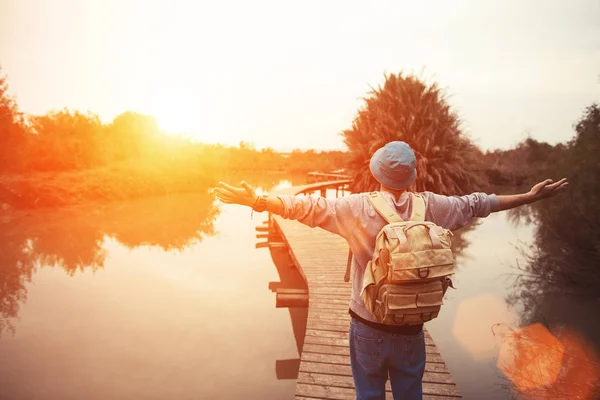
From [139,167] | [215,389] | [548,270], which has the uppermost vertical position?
[139,167]

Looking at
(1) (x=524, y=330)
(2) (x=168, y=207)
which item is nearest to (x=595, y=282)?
(1) (x=524, y=330)

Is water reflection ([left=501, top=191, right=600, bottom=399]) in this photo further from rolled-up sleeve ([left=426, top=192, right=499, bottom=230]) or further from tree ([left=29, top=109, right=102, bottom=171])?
tree ([left=29, top=109, right=102, bottom=171])

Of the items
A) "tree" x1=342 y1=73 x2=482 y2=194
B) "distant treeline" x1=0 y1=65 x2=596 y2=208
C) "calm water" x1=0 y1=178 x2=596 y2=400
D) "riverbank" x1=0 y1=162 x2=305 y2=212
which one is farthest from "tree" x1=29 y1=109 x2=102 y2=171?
"tree" x1=342 y1=73 x2=482 y2=194

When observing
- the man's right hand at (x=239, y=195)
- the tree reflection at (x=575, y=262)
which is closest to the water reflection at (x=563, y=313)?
the tree reflection at (x=575, y=262)

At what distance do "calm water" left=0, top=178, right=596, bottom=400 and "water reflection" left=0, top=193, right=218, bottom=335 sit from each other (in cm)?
7

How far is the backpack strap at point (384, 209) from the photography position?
204cm

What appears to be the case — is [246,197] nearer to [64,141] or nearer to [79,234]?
[79,234]

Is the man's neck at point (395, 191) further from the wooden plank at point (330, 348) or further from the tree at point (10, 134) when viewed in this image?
the tree at point (10, 134)

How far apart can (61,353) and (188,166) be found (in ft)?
97.3

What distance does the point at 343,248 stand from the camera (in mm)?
9383

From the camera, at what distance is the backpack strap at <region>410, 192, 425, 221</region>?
6.78 ft

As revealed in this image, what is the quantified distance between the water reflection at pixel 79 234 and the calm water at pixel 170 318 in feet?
0.23

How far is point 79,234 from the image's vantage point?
1576cm

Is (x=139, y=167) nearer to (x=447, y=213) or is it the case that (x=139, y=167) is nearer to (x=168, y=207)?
(x=168, y=207)
